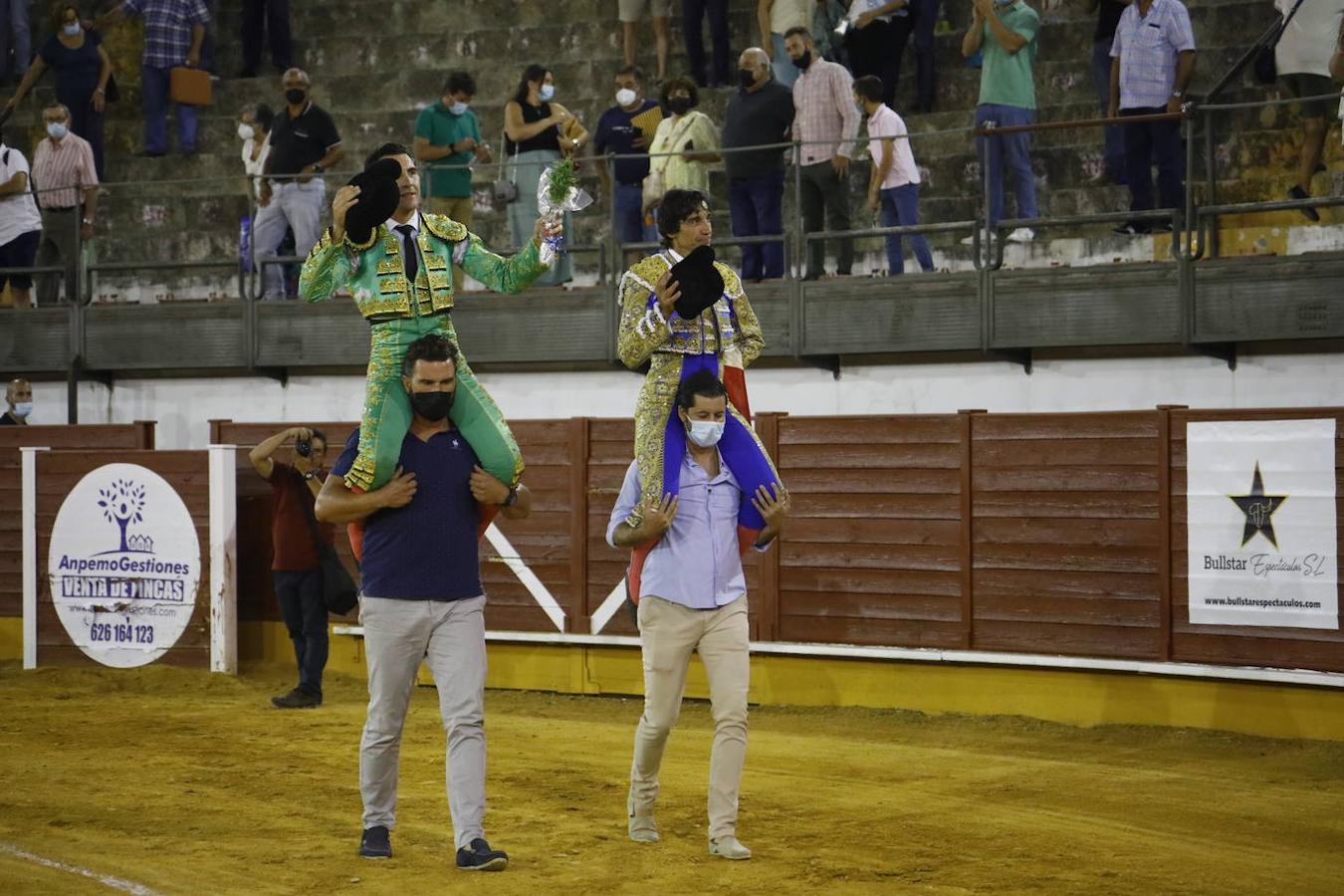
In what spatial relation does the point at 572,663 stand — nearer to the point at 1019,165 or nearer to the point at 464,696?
the point at 1019,165

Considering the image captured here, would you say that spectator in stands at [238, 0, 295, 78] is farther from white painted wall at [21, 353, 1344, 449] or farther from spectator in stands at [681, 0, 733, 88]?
white painted wall at [21, 353, 1344, 449]

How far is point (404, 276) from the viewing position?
760 centimetres

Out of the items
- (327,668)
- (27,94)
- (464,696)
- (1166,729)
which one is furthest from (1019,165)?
(27,94)

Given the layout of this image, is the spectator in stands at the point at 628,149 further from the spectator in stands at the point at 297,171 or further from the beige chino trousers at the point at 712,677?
the beige chino trousers at the point at 712,677

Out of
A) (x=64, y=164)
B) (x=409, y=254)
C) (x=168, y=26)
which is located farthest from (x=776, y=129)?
(x=168, y=26)

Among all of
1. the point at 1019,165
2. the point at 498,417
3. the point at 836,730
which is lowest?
the point at 836,730

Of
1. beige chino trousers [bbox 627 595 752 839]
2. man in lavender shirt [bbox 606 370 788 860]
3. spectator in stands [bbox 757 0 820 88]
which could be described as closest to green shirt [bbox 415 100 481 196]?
spectator in stands [bbox 757 0 820 88]

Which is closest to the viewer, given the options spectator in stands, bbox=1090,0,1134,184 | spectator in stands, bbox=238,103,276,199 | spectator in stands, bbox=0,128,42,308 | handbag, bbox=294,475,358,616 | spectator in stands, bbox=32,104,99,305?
handbag, bbox=294,475,358,616

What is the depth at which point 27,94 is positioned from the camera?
804 inches

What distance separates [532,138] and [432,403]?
7642mm

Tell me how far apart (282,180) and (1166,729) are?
25.7ft

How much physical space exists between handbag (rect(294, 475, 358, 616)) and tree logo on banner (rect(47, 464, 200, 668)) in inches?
70.8

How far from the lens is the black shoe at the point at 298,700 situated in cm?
1214

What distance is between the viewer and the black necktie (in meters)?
7.62
